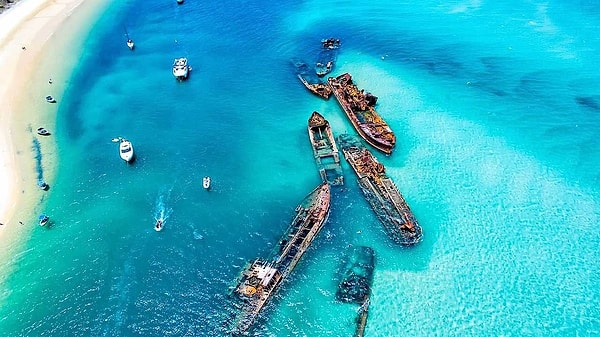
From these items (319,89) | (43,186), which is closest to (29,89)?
(43,186)

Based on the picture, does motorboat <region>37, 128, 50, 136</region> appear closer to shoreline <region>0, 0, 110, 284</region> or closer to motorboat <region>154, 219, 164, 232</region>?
shoreline <region>0, 0, 110, 284</region>

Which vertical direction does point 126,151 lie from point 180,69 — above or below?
below

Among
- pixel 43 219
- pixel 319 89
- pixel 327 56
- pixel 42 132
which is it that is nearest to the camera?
pixel 43 219

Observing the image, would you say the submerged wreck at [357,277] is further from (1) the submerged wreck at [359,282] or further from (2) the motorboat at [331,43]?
(2) the motorboat at [331,43]

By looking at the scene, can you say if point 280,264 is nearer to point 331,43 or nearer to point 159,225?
point 159,225

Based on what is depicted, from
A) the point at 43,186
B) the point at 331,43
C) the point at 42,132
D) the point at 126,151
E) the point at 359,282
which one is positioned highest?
the point at 42,132

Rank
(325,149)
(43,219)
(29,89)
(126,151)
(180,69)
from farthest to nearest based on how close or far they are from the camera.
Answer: (180,69), (29,89), (325,149), (126,151), (43,219)
